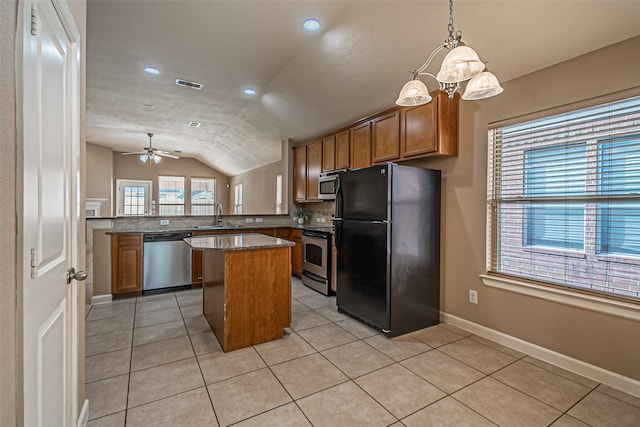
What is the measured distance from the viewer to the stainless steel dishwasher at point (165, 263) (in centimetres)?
410

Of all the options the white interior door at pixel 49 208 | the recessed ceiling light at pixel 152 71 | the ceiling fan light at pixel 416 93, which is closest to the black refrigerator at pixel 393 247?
the ceiling fan light at pixel 416 93

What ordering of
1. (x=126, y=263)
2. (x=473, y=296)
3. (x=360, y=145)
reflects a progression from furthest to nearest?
(x=360, y=145), (x=126, y=263), (x=473, y=296)

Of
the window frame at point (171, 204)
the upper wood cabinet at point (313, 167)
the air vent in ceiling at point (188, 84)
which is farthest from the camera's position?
the window frame at point (171, 204)

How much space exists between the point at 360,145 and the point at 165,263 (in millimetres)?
3221

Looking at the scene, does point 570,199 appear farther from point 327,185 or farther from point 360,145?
point 327,185

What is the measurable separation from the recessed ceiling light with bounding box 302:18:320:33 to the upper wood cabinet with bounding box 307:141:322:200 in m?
2.25

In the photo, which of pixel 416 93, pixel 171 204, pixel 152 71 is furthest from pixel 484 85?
pixel 171 204

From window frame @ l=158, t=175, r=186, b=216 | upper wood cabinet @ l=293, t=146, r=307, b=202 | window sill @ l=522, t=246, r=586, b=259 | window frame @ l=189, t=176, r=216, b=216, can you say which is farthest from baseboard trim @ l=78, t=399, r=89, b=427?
window frame @ l=158, t=175, r=186, b=216

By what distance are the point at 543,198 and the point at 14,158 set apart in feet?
10.4

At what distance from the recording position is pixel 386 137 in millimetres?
3582

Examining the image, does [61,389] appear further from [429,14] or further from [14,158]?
[429,14]

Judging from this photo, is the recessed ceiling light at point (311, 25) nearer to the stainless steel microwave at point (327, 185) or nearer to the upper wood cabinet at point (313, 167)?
the stainless steel microwave at point (327, 185)

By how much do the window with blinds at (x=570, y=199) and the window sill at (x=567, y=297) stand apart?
0.07m

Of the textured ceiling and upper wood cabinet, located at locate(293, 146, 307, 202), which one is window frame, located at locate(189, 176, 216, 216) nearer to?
the textured ceiling
